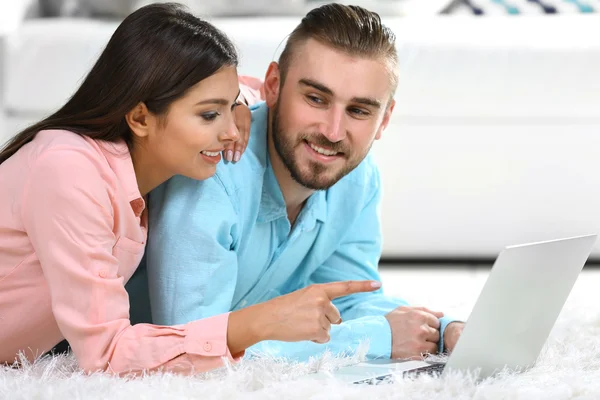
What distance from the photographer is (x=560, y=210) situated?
232 cm

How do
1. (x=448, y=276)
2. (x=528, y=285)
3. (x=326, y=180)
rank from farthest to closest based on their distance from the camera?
(x=448, y=276), (x=326, y=180), (x=528, y=285)

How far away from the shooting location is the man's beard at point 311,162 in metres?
1.48

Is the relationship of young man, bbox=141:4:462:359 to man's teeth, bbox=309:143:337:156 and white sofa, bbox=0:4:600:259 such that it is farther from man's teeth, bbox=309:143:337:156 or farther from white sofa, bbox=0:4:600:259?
white sofa, bbox=0:4:600:259

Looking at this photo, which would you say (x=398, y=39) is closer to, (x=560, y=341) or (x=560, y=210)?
(x=560, y=210)

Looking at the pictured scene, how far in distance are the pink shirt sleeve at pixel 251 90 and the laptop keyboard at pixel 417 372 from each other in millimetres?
623

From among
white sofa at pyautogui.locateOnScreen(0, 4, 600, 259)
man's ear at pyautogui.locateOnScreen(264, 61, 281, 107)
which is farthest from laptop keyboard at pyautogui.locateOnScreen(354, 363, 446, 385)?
white sofa at pyautogui.locateOnScreen(0, 4, 600, 259)

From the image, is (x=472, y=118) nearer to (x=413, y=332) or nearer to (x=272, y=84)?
(x=272, y=84)

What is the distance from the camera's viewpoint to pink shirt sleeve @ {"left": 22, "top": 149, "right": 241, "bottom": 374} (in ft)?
3.89

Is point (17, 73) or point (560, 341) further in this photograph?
point (17, 73)

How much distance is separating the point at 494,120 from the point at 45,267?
1.41 m

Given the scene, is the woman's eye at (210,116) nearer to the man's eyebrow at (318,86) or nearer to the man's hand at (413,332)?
the man's eyebrow at (318,86)

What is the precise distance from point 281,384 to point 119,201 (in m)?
0.36

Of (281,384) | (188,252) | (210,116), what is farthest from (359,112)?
(281,384)

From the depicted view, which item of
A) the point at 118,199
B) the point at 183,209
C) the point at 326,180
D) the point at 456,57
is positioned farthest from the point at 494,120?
the point at 118,199
